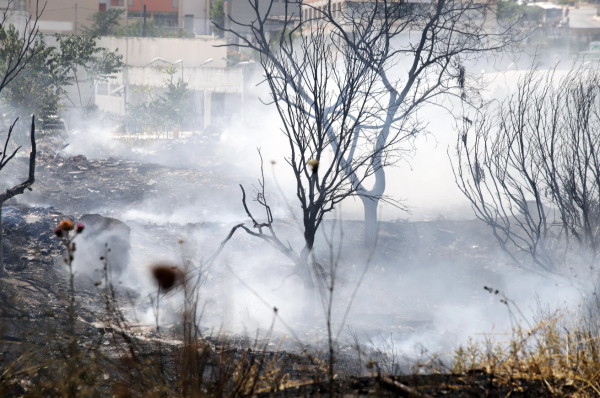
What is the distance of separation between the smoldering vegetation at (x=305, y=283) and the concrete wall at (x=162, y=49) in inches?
777

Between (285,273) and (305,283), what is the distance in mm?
1973

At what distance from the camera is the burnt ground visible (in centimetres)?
662

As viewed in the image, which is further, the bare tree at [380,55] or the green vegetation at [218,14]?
the green vegetation at [218,14]

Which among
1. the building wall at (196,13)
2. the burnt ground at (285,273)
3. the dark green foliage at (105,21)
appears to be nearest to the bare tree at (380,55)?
the burnt ground at (285,273)

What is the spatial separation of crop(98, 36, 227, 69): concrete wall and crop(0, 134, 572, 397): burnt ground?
75.7ft

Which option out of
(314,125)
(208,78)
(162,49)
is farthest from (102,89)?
(314,125)

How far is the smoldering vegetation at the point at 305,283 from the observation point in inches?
122

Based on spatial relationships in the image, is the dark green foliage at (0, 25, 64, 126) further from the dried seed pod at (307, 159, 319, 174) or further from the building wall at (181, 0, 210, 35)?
the building wall at (181, 0, 210, 35)

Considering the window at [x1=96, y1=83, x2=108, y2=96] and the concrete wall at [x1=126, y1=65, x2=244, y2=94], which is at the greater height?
the concrete wall at [x1=126, y1=65, x2=244, y2=94]

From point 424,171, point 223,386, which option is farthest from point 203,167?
point 223,386

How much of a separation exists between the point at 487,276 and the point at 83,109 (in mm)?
26013

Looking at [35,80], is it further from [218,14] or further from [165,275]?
[218,14]

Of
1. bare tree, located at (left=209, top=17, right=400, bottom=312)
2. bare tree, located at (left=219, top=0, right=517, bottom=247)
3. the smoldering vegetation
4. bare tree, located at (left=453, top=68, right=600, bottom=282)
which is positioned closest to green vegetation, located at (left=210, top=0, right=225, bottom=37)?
the smoldering vegetation

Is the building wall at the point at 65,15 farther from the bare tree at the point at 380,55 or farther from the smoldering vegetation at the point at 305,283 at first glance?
the bare tree at the point at 380,55
